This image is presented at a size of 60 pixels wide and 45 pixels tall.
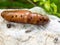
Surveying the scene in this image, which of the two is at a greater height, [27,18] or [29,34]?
[27,18]

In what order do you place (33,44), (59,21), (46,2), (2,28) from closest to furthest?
(33,44) < (2,28) < (59,21) < (46,2)

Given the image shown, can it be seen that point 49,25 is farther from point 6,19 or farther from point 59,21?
point 6,19

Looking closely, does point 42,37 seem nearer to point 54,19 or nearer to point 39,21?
point 39,21

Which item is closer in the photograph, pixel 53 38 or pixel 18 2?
pixel 53 38

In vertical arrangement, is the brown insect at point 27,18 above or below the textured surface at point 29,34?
above

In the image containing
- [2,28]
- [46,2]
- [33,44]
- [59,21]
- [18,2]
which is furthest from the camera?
[18,2]

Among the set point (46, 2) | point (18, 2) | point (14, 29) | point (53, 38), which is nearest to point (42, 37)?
point (53, 38)

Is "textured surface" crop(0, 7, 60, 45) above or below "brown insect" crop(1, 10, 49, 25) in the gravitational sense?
below

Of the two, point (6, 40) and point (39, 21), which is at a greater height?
point (39, 21)
